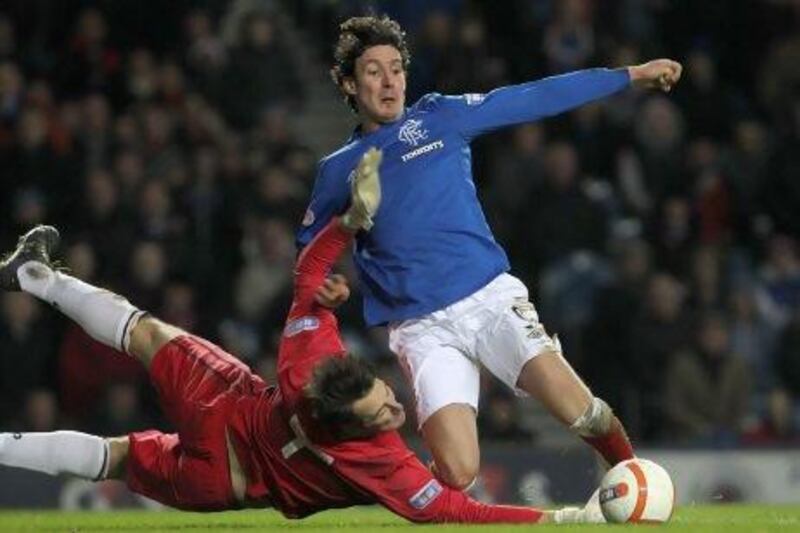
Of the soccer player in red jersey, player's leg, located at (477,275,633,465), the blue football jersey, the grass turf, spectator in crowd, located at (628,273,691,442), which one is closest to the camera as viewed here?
the soccer player in red jersey

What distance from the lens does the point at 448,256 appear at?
9.95 m

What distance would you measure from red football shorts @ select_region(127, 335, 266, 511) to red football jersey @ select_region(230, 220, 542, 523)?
9cm

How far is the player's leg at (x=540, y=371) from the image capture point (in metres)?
9.78

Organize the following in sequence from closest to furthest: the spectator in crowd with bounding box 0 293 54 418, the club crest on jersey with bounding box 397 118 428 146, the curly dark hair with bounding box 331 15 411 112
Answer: the club crest on jersey with bounding box 397 118 428 146, the curly dark hair with bounding box 331 15 411 112, the spectator in crowd with bounding box 0 293 54 418

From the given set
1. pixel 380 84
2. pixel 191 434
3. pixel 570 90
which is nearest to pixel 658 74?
pixel 570 90

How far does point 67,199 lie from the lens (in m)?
15.3

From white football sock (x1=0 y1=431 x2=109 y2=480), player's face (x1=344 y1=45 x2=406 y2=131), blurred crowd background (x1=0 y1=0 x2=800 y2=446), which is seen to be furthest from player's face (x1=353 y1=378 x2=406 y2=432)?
blurred crowd background (x1=0 y1=0 x2=800 y2=446)

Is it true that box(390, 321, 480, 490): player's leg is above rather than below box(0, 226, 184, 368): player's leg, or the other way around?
below

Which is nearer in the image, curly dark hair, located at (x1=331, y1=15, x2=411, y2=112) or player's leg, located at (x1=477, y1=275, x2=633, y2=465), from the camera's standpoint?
player's leg, located at (x1=477, y1=275, x2=633, y2=465)

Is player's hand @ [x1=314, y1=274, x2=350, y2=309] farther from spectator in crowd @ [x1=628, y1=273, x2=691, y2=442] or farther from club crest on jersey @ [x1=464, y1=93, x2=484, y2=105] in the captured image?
spectator in crowd @ [x1=628, y1=273, x2=691, y2=442]

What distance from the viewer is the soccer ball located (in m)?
9.27

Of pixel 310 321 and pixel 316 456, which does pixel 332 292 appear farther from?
pixel 316 456

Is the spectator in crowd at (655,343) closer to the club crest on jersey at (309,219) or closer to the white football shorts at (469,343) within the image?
the white football shorts at (469,343)

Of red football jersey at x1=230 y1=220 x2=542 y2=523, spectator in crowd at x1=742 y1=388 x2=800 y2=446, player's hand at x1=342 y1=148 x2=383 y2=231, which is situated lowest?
spectator in crowd at x1=742 y1=388 x2=800 y2=446
